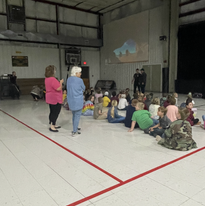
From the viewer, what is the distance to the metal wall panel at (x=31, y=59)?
13.1 m

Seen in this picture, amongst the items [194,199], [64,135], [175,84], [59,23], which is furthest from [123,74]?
[194,199]

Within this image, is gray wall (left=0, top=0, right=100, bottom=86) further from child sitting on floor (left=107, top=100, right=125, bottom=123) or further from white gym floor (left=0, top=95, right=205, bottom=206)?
white gym floor (left=0, top=95, right=205, bottom=206)

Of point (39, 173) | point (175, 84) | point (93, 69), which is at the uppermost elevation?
point (93, 69)

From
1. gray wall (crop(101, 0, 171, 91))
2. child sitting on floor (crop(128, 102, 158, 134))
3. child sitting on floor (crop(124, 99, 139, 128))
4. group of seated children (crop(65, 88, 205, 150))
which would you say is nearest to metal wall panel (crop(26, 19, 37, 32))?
gray wall (crop(101, 0, 171, 91))

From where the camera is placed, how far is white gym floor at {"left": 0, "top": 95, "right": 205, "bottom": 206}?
2.02 meters

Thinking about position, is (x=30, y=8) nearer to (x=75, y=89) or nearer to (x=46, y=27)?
(x=46, y=27)

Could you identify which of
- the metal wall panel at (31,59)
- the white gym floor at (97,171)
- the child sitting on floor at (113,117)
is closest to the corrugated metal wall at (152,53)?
the metal wall panel at (31,59)

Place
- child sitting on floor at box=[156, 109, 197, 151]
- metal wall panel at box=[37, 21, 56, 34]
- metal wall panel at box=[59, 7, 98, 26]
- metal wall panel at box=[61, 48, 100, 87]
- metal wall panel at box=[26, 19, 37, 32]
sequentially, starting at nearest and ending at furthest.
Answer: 1. child sitting on floor at box=[156, 109, 197, 151]
2. metal wall panel at box=[26, 19, 37, 32]
3. metal wall panel at box=[37, 21, 56, 34]
4. metal wall panel at box=[59, 7, 98, 26]
5. metal wall panel at box=[61, 48, 100, 87]

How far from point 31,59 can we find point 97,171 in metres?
13.1

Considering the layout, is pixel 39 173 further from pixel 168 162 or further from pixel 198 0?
pixel 198 0

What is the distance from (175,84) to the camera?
12.5m

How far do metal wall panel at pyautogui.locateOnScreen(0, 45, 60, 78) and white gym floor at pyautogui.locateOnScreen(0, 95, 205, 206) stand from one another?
1047 cm

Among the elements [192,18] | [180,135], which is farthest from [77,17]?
[180,135]

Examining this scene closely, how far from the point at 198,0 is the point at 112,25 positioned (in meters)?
6.66
